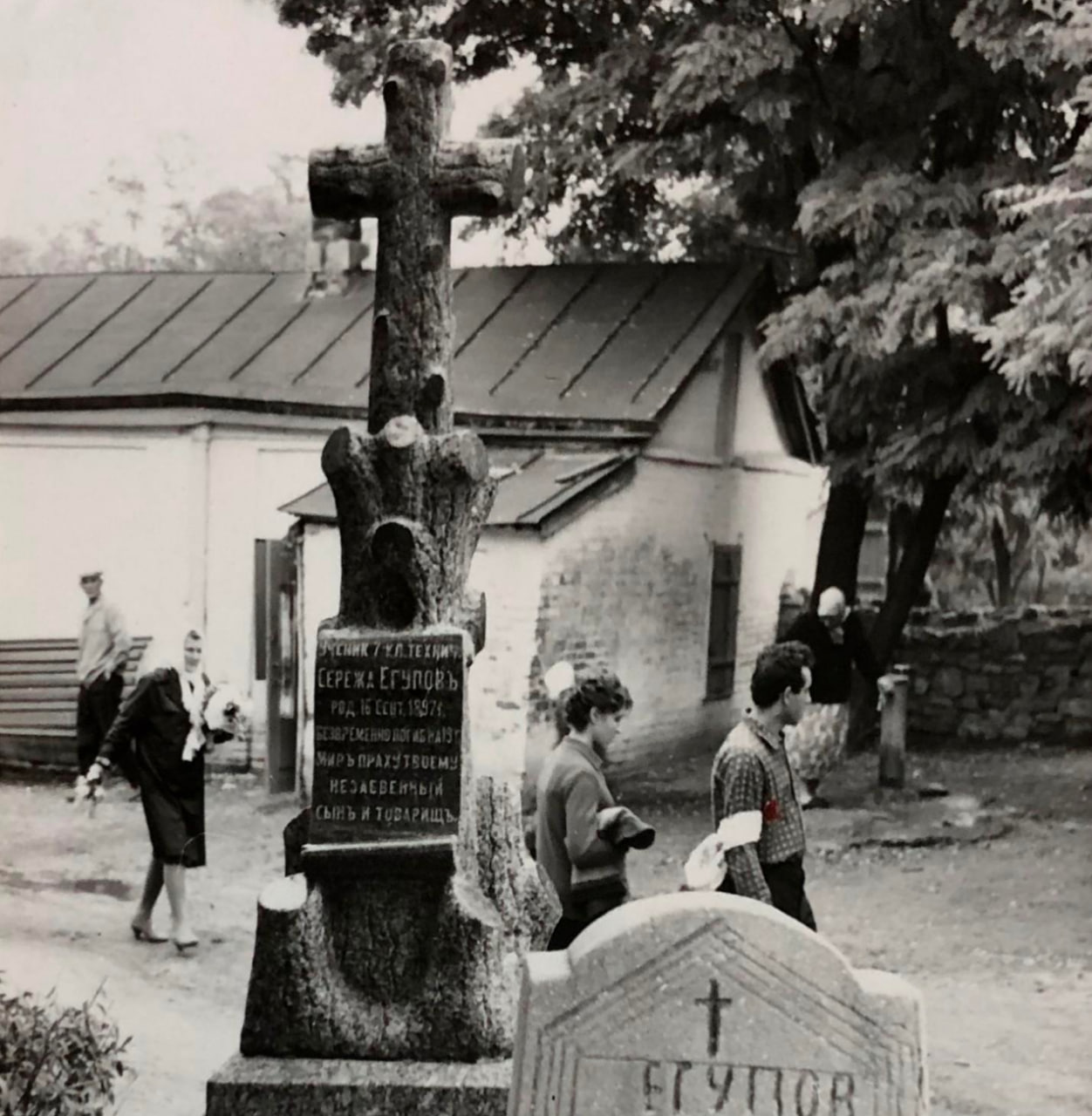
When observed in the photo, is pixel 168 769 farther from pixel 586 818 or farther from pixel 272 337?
pixel 272 337

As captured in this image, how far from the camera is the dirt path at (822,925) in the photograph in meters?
5.23

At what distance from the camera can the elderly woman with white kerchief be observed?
609 cm

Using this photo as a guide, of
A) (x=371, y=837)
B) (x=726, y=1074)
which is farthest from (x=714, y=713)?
(x=726, y=1074)

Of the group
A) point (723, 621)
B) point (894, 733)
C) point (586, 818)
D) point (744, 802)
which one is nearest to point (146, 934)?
point (586, 818)

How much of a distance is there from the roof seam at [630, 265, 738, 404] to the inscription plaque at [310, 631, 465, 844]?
456 centimetres

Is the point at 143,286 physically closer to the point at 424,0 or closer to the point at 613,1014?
the point at 424,0

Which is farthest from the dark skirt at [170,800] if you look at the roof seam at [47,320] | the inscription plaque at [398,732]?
the roof seam at [47,320]

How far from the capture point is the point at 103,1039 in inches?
160

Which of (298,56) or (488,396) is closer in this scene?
(298,56)

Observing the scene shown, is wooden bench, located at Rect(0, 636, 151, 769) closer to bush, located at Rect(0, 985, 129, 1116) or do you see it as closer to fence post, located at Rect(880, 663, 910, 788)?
bush, located at Rect(0, 985, 129, 1116)

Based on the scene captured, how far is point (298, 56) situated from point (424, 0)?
1330mm

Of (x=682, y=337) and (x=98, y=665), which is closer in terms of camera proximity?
(x=98, y=665)

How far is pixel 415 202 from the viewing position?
4219 millimetres

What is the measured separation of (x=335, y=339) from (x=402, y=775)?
4869 mm
